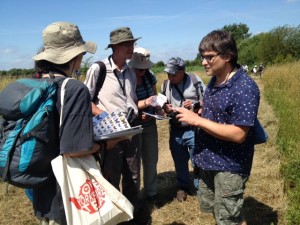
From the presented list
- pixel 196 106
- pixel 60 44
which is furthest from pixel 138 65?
pixel 60 44

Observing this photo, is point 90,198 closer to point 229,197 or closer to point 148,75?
point 229,197

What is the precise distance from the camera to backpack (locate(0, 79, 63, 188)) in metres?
1.71

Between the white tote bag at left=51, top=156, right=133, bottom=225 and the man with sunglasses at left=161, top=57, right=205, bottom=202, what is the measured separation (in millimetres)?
2029

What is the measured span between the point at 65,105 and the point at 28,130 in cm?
24

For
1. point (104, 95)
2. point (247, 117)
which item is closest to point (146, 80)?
point (104, 95)

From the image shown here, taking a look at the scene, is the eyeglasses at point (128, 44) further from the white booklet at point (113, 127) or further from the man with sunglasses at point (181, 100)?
the white booklet at point (113, 127)

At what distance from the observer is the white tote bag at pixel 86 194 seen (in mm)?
1799

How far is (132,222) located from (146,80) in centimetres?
176

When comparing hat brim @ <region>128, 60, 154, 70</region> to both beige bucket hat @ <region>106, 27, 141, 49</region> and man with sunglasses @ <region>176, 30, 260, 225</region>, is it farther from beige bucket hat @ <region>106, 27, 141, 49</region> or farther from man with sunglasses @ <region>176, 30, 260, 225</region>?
man with sunglasses @ <region>176, 30, 260, 225</region>

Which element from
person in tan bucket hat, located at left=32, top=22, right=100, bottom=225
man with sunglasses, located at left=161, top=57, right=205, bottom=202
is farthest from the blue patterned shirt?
man with sunglasses, located at left=161, top=57, right=205, bottom=202

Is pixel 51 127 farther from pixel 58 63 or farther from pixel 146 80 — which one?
pixel 146 80

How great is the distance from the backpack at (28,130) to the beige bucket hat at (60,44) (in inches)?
7.0

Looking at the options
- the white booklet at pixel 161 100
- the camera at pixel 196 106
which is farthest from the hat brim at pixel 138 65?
the camera at pixel 196 106

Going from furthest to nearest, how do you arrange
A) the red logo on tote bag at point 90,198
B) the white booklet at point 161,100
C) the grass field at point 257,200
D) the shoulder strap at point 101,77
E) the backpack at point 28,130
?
1. the grass field at point 257,200
2. the white booklet at point 161,100
3. the shoulder strap at point 101,77
4. the red logo on tote bag at point 90,198
5. the backpack at point 28,130
